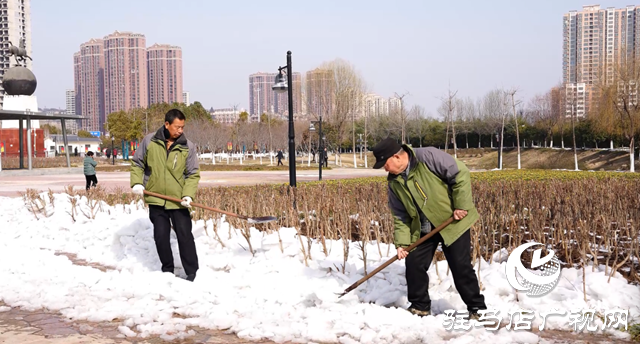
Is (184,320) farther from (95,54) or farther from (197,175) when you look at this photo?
(95,54)

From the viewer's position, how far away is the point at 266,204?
333 inches

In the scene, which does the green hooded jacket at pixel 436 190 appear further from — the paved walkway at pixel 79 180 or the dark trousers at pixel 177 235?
the paved walkway at pixel 79 180

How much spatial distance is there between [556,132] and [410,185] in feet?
178

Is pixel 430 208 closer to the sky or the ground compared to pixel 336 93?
closer to the ground

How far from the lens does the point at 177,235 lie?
5559mm

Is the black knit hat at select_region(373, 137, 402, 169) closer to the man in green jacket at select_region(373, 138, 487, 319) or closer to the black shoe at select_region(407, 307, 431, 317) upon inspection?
the man in green jacket at select_region(373, 138, 487, 319)

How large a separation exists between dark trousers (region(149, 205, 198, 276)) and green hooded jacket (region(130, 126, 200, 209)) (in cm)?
9

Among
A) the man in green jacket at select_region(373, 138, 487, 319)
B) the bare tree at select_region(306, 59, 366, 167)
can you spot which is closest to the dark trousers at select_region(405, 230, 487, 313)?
the man in green jacket at select_region(373, 138, 487, 319)

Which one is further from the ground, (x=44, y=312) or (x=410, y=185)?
(x=410, y=185)

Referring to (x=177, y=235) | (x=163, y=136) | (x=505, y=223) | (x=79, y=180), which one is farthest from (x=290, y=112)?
(x=79, y=180)

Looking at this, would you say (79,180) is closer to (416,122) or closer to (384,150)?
(384,150)

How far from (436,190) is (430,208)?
0.45 ft

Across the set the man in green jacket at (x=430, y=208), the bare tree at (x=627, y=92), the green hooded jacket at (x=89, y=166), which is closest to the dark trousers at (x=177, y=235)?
the man in green jacket at (x=430, y=208)

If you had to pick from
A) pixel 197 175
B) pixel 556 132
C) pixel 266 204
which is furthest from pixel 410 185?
pixel 556 132
